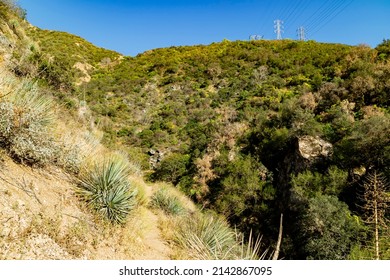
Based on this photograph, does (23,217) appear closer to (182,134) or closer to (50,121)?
(50,121)

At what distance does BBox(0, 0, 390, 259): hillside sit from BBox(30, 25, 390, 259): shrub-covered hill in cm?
8

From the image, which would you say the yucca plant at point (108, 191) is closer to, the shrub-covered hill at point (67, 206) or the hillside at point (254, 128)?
the shrub-covered hill at point (67, 206)

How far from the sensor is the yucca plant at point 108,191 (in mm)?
4844

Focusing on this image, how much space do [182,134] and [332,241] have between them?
56.8 ft

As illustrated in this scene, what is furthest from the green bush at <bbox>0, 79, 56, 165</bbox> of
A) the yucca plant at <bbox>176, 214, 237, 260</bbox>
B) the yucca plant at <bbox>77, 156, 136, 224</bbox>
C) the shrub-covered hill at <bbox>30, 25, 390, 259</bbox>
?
the shrub-covered hill at <bbox>30, 25, 390, 259</bbox>

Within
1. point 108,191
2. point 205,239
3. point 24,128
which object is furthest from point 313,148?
point 24,128

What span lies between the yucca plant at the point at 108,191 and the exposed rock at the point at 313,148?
14255 millimetres

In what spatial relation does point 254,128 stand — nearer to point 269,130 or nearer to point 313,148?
point 269,130

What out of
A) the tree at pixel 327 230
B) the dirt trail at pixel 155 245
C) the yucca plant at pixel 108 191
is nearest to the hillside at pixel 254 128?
the tree at pixel 327 230

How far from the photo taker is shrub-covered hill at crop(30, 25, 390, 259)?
14.0m

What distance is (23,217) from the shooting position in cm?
351

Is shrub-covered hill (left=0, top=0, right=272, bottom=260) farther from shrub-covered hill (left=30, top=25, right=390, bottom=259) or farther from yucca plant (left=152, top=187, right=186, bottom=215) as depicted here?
shrub-covered hill (left=30, top=25, right=390, bottom=259)
